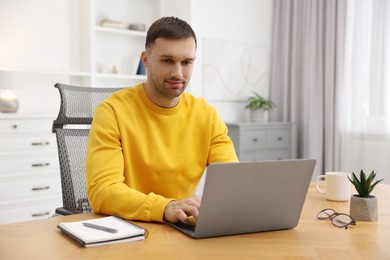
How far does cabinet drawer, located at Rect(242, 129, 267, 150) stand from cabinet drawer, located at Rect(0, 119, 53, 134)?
1752 mm

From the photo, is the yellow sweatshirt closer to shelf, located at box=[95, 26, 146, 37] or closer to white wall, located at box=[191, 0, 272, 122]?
shelf, located at box=[95, 26, 146, 37]

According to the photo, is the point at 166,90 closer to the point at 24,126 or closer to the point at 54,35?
the point at 24,126

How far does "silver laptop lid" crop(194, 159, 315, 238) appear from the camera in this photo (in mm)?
1114

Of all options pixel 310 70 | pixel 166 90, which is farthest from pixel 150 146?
pixel 310 70

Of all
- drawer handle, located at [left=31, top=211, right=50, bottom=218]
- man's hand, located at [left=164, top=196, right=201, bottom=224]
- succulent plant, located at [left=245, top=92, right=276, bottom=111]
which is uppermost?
succulent plant, located at [left=245, top=92, right=276, bottom=111]

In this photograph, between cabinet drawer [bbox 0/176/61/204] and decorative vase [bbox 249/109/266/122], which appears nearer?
cabinet drawer [bbox 0/176/61/204]

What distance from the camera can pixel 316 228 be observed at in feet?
4.23

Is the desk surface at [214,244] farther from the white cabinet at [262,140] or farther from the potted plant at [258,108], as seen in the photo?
the potted plant at [258,108]

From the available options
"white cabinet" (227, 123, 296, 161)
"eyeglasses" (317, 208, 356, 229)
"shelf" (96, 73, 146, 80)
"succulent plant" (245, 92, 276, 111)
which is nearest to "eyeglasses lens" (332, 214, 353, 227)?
"eyeglasses" (317, 208, 356, 229)

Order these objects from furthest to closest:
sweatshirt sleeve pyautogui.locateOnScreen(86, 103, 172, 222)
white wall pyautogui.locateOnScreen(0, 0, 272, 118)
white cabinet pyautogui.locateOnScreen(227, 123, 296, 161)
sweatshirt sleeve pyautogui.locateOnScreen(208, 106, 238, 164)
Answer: white cabinet pyautogui.locateOnScreen(227, 123, 296, 161) → white wall pyautogui.locateOnScreen(0, 0, 272, 118) → sweatshirt sleeve pyautogui.locateOnScreen(208, 106, 238, 164) → sweatshirt sleeve pyautogui.locateOnScreen(86, 103, 172, 222)

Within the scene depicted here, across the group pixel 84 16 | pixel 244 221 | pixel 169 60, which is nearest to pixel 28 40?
pixel 84 16

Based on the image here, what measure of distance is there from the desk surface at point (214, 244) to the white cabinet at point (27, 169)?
2.34 meters

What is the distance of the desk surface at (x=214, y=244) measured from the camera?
1.04 meters

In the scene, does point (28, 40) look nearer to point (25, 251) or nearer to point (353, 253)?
point (25, 251)
